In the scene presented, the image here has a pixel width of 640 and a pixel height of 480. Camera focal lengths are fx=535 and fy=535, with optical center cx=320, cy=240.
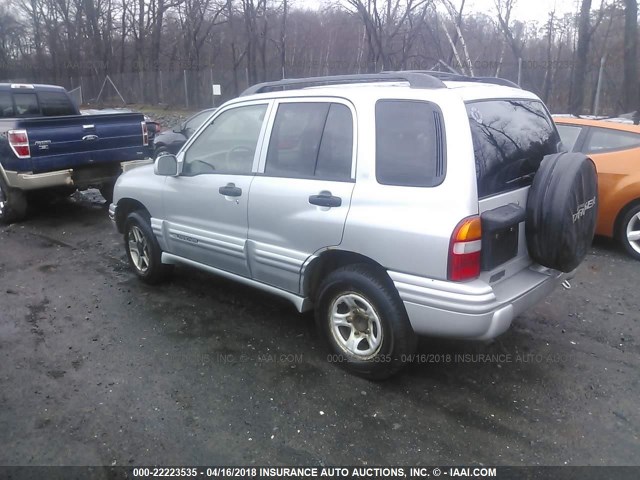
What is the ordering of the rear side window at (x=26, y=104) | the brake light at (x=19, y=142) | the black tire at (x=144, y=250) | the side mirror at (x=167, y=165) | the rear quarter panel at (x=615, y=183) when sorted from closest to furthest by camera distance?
the side mirror at (x=167, y=165) < the black tire at (x=144, y=250) < the rear quarter panel at (x=615, y=183) < the brake light at (x=19, y=142) < the rear side window at (x=26, y=104)

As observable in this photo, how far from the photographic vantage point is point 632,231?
19.8 ft

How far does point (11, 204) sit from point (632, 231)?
831 cm

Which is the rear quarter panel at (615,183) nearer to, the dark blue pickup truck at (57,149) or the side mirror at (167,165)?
the side mirror at (167,165)

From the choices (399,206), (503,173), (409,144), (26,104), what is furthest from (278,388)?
(26,104)

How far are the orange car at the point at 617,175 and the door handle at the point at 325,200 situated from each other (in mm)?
3957

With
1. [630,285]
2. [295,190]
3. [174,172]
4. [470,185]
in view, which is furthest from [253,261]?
[630,285]

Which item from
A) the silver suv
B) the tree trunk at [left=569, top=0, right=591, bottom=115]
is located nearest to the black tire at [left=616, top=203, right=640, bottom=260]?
the silver suv

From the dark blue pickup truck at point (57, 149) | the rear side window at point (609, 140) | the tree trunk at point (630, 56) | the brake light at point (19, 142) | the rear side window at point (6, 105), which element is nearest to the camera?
the rear side window at point (609, 140)

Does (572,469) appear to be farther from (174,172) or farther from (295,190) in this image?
(174,172)

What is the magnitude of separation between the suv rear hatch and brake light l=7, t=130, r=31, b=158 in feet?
20.5

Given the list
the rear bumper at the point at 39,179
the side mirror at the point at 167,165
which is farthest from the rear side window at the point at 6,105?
the side mirror at the point at 167,165

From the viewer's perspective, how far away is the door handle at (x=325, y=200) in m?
3.42

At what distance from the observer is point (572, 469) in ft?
9.04

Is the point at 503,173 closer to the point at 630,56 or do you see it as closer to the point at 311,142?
the point at 311,142
